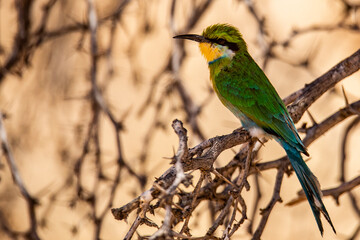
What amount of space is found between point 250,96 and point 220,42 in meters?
0.39

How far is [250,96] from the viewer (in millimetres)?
2506

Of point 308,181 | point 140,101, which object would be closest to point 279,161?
point 308,181

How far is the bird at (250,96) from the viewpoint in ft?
6.90

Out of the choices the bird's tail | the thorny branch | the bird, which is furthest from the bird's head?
the bird's tail

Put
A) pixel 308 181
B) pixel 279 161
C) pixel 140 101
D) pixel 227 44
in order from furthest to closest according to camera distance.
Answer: pixel 140 101 < pixel 227 44 < pixel 279 161 < pixel 308 181

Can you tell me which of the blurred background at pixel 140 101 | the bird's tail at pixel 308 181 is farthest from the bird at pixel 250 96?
the blurred background at pixel 140 101

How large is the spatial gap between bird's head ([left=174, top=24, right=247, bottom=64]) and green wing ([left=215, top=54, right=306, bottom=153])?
56mm

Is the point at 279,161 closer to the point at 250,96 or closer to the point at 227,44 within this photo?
the point at 250,96

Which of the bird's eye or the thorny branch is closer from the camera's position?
the thorny branch

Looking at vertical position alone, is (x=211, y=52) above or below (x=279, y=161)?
above

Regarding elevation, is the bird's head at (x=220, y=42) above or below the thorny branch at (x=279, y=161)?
above

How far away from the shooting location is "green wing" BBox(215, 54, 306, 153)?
2314mm

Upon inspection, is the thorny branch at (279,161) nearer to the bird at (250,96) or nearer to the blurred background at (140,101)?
the bird at (250,96)

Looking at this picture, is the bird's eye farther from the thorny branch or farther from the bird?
the thorny branch
